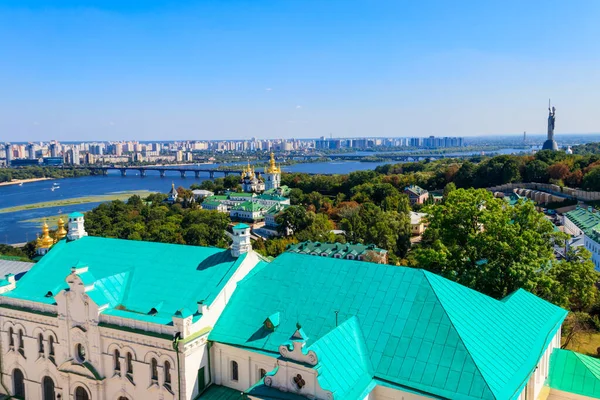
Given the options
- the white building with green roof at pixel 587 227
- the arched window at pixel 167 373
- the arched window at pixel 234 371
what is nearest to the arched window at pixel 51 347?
the arched window at pixel 167 373

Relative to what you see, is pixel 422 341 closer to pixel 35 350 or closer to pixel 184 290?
pixel 184 290

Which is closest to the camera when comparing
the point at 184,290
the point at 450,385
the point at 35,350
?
the point at 450,385

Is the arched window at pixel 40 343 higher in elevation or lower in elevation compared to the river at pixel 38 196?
higher

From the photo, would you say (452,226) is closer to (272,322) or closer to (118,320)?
(272,322)

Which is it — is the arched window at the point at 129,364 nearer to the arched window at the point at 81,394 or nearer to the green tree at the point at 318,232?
the arched window at the point at 81,394

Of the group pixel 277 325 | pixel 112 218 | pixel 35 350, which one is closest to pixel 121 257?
pixel 35 350

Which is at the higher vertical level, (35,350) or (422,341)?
(422,341)

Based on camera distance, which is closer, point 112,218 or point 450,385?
point 450,385

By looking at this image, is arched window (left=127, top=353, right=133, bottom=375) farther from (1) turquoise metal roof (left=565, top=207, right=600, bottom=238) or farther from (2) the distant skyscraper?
(2) the distant skyscraper
